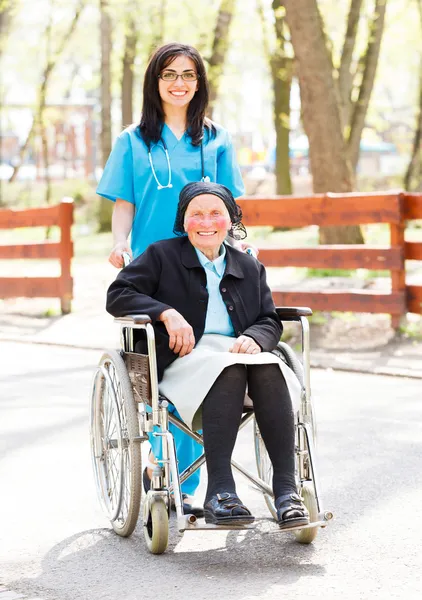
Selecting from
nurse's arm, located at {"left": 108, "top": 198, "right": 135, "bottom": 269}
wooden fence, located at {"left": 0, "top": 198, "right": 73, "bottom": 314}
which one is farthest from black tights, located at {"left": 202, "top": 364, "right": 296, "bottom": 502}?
wooden fence, located at {"left": 0, "top": 198, "right": 73, "bottom": 314}

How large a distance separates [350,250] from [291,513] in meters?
6.57

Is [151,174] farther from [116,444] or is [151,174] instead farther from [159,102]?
[116,444]

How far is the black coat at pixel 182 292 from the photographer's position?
15.6 ft

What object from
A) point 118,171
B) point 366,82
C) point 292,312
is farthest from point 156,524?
point 366,82

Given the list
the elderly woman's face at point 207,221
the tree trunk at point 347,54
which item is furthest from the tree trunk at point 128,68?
the elderly woman's face at point 207,221

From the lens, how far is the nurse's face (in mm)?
5215

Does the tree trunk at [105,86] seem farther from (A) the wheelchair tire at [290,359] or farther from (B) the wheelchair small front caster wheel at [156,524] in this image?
(B) the wheelchair small front caster wheel at [156,524]

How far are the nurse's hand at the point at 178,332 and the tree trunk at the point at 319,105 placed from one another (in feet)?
29.3

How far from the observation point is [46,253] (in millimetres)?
13594

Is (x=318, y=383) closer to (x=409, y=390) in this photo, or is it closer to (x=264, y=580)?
(x=409, y=390)

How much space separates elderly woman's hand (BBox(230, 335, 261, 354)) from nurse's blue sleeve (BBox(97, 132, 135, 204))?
102 centimetres

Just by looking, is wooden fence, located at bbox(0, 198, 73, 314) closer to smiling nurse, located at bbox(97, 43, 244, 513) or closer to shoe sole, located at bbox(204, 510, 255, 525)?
smiling nurse, located at bbox(97, 43, 244, 513)

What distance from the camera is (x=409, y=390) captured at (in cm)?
849

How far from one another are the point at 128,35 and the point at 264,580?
23552 millimetres
